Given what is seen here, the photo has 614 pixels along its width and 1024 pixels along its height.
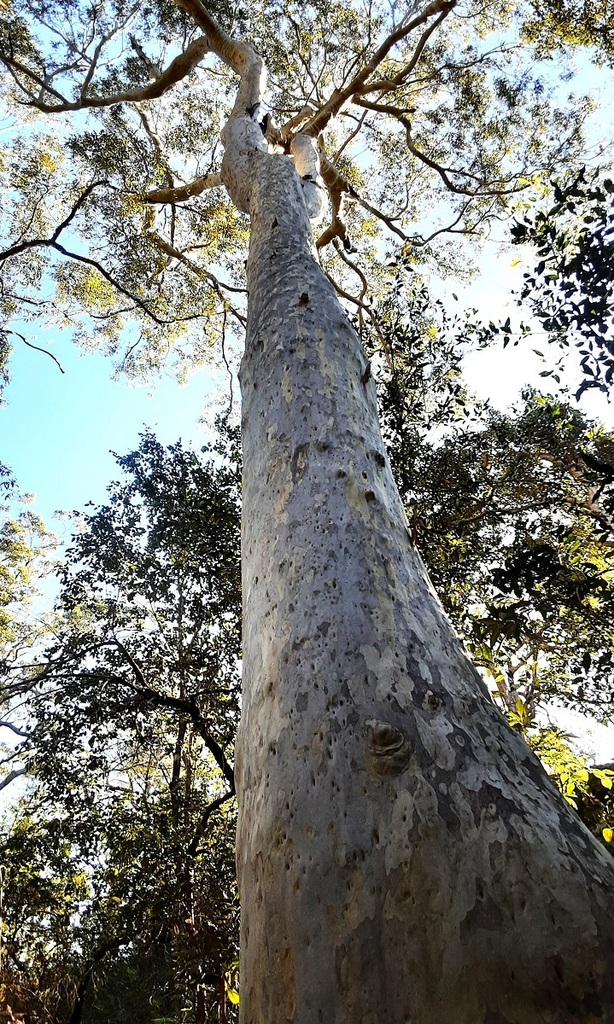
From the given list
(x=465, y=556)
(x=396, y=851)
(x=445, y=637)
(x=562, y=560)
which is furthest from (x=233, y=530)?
(x=396, y=851)

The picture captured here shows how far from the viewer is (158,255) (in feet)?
29.7

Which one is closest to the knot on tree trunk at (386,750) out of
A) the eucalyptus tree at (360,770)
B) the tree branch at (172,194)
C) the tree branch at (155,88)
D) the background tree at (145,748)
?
the eucalyptus tree at (360,770)

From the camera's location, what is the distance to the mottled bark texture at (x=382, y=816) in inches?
30.8

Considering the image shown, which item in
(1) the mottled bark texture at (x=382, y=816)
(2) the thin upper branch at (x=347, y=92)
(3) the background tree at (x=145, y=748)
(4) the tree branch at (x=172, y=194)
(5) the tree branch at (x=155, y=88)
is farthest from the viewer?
(4) the tree branch at (x=172, y=194)

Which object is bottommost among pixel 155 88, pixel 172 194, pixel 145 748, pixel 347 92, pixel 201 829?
pixel 201 829

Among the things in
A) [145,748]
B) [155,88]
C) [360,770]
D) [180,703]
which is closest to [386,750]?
[360,770]

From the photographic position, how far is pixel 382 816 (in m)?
0.94

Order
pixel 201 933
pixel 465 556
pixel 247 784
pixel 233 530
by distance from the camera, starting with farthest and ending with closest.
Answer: pixel 233 530
pixel 465 556
pixel 201 933
pixel 247 784

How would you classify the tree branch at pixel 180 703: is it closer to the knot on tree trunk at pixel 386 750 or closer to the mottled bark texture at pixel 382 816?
the mottled bark texture at pixel 382 816

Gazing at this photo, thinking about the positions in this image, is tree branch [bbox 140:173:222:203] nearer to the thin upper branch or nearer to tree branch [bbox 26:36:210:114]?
tree branch [bbox 26:36:210:114]

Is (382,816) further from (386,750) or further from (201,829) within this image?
(201,829)

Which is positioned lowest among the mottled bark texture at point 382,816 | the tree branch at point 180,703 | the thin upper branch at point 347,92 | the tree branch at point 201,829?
the mottled bark texture at point 382,816

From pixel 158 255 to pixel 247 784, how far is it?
30.1 ft

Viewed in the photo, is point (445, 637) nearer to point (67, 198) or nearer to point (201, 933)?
point (201, 933)
